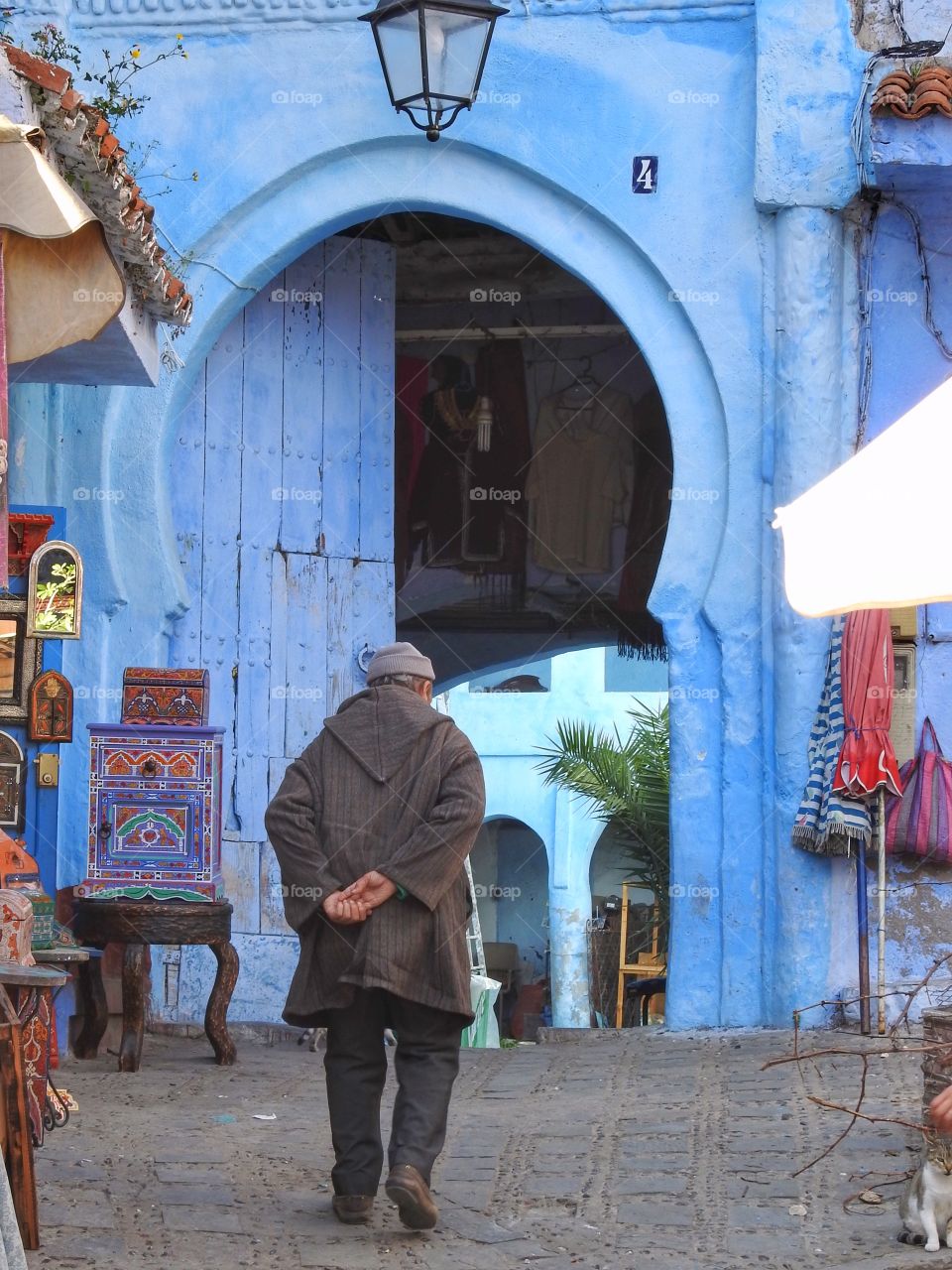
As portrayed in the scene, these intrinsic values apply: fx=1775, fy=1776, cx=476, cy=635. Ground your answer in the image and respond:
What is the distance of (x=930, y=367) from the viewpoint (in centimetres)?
808

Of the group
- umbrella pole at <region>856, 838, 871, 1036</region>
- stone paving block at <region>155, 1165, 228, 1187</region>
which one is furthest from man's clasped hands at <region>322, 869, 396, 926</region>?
umbrella pole at <region>856, 838, 871, 1036</region>

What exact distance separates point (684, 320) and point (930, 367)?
3.73 feet

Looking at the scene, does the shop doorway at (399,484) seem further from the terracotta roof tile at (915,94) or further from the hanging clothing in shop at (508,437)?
the terracotta roof tile at (915,94)

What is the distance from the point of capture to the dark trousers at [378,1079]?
4660mm

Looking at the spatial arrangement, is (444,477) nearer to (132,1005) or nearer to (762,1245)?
(132,1005)

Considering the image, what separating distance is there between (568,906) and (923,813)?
47.4 ft

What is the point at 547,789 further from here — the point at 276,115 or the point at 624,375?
the point at 276,115

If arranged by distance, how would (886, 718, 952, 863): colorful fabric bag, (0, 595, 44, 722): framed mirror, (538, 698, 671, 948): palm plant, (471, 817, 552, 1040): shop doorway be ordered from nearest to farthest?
(0, 595, 44, 722): framed mirror < (886, 718, 952, 863): colorful fabric bag < (538, 698, 671, 948): palm plant < (471, 817, 552, 1040): shop doorway

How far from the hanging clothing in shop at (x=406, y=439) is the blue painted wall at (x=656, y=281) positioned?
7.62 feet

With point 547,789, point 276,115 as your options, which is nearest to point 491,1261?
point 276,115

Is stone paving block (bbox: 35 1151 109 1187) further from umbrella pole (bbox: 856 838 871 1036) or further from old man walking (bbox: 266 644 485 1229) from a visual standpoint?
umbrella pole (bbox: 856 838 871 1036)

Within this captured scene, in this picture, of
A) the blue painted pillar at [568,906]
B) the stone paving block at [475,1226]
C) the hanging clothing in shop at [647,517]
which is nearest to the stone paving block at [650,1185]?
the stone paving block at [475,1226]

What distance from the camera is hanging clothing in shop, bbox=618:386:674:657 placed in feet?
36.3

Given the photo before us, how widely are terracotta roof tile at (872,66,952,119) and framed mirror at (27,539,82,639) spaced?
3.91 meters
